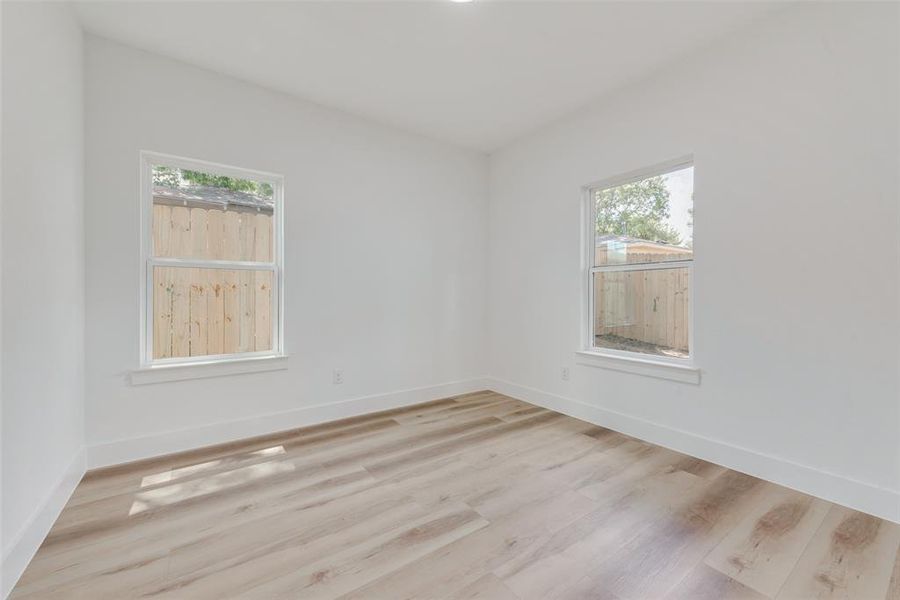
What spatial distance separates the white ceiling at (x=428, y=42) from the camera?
6.95 feet

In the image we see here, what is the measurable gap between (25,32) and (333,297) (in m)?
2.11

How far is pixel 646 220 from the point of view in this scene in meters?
2.92

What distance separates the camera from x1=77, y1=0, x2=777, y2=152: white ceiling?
2.12m

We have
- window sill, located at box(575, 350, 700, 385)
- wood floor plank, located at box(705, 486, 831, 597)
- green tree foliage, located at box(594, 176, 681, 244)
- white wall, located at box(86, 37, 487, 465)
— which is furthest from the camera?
green tree foliage, located at box(594, 176, 681, 244)

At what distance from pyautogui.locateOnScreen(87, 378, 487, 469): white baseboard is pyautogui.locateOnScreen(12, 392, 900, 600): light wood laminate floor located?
0.33 feet

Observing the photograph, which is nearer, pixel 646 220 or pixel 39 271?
pixel 39 271

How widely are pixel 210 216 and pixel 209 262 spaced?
342mm

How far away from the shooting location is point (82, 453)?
7.32 feet

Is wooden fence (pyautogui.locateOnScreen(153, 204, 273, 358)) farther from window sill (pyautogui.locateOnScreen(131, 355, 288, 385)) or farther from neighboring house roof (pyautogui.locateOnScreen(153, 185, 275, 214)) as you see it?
window sill (pyautogui.locateOnScreen(131, 355, 288, 385))

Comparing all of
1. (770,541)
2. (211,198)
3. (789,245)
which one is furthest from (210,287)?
(789,245)

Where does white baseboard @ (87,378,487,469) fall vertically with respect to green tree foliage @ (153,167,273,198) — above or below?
below

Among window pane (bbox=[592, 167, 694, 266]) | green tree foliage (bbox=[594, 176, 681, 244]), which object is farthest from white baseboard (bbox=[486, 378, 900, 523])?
green tree foliage (bbox=[594, 176, 681, 244])

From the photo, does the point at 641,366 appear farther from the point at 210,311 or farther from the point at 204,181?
the point at 204,181

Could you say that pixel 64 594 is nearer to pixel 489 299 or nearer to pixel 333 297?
pixel 333 297
